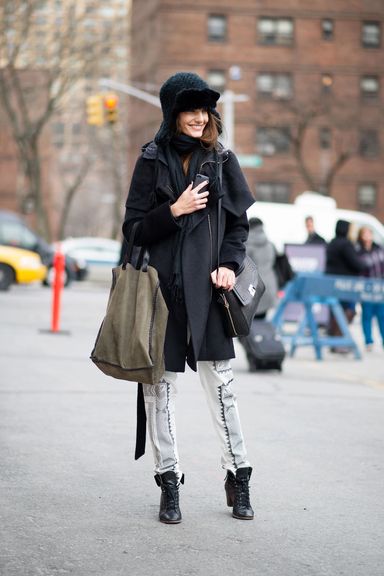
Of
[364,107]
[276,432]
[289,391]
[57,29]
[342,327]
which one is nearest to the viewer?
[276,432]

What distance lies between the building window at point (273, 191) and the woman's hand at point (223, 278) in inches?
2451

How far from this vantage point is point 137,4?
75375 mm

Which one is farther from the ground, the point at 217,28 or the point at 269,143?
the point at 217,28

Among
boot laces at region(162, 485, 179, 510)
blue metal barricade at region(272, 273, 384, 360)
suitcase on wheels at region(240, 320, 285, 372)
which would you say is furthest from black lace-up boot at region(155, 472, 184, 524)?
blue metal barricade at region(272, 273, 384, 360)

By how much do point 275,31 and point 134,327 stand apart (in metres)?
64.5

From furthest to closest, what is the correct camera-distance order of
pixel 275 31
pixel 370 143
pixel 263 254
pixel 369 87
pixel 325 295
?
1. pixel 369 87
2. pixel 275 31
3. pixel 370 143
4. pixel 325 295
5. pixel 263 254

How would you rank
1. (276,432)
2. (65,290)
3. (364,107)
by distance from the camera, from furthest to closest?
1. (364,107)
2. (65,290)
3. (276,432)

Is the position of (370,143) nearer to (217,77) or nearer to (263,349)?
(217,77)

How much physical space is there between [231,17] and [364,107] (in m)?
8.50

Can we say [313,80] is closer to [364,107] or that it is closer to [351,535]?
[364,107]

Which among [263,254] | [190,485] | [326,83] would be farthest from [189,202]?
[326,83]

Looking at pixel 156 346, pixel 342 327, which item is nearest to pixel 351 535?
pixel 156 346

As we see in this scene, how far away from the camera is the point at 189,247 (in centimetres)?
543

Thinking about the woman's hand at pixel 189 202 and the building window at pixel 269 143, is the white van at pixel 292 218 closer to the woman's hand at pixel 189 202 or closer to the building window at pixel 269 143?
the woman's hand at pixel 189 202
